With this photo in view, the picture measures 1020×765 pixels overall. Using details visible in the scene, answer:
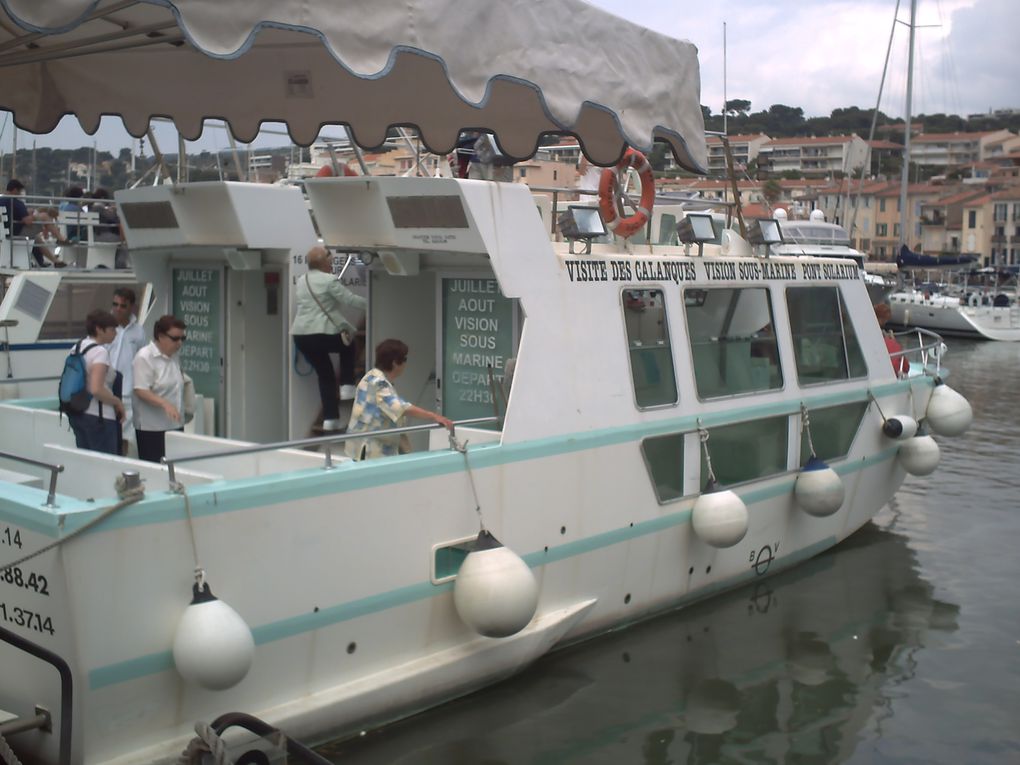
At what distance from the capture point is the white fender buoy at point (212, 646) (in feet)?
15.5

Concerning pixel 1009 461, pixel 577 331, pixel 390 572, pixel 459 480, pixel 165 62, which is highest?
pixel 165 62

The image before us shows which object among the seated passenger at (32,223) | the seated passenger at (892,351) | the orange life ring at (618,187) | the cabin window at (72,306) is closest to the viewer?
the orange life ring at (618,187)

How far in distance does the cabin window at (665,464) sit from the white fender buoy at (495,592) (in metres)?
1.55

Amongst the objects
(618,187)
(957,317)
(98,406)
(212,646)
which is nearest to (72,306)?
(98,406)

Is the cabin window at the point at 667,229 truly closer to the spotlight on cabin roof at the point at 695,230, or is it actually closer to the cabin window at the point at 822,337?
the cabin window at the point at 822,337

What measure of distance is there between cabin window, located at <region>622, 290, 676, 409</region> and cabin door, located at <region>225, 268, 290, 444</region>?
8.16ft

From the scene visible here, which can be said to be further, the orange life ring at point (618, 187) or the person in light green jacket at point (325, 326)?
the orange life ring at point (618, 187)

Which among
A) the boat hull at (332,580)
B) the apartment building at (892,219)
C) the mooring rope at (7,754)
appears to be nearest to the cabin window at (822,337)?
the boat hull at (332,580)

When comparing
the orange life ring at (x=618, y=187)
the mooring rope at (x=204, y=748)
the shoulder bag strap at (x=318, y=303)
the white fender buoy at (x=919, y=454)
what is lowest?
the mooring rope at (x=204, y=748)

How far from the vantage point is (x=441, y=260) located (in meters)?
7.32

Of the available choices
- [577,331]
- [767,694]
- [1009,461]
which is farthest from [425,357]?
[1009,461]

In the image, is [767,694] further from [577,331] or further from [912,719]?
[577,331]

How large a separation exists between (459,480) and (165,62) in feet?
10.6

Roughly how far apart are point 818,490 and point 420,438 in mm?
2956
